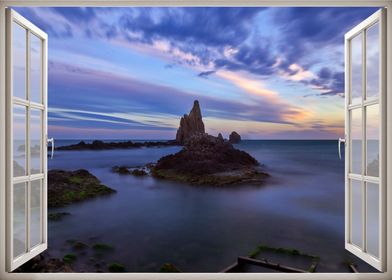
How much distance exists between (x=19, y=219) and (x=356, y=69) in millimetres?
1728

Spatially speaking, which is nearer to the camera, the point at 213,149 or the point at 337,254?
the point at 337,254

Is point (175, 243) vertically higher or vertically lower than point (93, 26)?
lower

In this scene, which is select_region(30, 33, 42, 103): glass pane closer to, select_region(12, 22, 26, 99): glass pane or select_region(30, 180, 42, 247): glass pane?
select_region(12, 22, 26, 99): glass pane

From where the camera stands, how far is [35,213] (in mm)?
1394

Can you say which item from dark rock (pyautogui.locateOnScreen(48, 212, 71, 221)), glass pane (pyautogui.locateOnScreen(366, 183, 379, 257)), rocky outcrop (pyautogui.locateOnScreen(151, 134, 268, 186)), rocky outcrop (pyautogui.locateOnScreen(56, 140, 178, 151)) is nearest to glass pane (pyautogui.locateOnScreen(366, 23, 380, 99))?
glass pane (pyautogui.locateOnScreen(366, 183, 379, 257))

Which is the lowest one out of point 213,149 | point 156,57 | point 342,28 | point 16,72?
point 213,149

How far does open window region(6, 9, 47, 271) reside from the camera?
1233 mm

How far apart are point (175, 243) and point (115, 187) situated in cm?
159

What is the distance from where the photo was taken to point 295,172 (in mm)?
5371

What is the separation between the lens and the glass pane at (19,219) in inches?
50.5

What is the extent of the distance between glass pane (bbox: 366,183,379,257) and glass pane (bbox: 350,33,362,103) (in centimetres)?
42

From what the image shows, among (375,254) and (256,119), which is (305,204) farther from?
(375,254)

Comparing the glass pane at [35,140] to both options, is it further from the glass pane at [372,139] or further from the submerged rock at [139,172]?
the submerged rock at [139,172]

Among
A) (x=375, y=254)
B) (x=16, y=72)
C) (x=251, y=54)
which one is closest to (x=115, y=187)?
(x=251, y=54)
